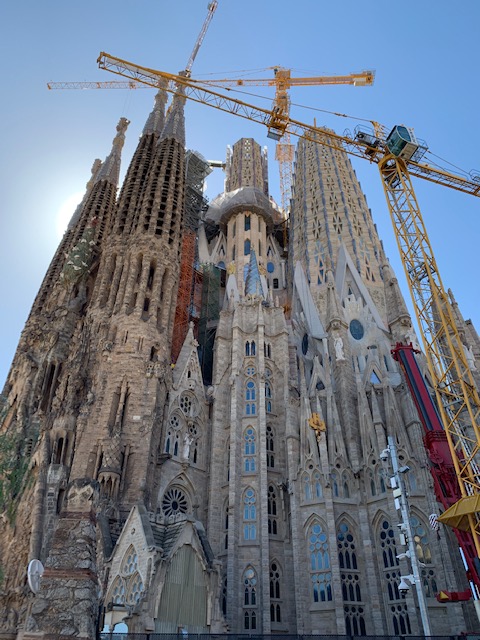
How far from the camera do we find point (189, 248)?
47094 mm

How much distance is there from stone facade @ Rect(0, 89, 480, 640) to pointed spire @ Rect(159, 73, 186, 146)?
2.94 m

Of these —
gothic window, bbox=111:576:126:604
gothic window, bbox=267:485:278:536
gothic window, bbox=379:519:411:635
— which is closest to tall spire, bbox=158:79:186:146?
gothic window, bbox=267:485:278:536

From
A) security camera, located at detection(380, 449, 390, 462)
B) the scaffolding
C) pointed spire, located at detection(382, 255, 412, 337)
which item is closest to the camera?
security camera, located at detection(380, 449, 390, 462)

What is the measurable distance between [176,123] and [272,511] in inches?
1443

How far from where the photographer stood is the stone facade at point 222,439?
24.2 m

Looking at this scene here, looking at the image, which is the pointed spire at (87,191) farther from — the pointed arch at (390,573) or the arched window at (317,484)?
the pointed arch at (390,573)

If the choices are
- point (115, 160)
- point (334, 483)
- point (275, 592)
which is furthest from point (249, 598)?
point (115, 160)

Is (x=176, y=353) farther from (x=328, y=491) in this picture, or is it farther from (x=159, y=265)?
(x=328, y=491)

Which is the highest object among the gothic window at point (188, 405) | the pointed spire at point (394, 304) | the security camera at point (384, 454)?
the pointed spire at point (394, 304)

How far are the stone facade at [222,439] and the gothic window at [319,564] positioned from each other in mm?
79

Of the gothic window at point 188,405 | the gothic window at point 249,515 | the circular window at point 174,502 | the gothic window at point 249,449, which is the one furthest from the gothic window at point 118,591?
the gothic window at point 188,405

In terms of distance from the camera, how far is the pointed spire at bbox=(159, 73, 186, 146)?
4769cm

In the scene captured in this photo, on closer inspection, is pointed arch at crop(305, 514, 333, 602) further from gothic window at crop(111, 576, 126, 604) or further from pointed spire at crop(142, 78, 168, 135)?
pointed spire at crop(142, 78, 168, 135)

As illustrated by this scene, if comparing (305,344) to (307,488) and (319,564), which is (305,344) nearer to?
(307,488)
